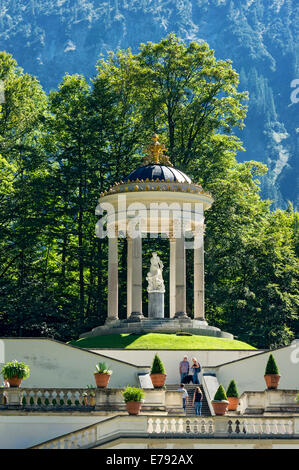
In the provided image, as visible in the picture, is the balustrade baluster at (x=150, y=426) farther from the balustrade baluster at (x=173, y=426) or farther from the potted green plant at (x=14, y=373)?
the potted green plant at (x=14, y=373)

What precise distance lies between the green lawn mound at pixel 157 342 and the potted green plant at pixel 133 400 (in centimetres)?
1327

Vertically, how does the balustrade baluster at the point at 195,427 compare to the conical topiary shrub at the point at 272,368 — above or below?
below

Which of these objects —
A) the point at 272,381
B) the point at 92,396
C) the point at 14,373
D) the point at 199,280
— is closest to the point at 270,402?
the point at 272,381

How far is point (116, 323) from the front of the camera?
187ft

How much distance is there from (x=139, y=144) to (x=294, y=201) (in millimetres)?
119751

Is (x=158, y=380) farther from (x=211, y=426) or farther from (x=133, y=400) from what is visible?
(x=211, y=426)

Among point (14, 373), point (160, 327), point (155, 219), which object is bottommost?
point (14, 373)

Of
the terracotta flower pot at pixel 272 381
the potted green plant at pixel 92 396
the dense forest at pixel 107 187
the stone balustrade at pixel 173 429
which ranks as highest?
the dense forest at pixel 107 187

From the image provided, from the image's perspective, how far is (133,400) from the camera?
37.1m

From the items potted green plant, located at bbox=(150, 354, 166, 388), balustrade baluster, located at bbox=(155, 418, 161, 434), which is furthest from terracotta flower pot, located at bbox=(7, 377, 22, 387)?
balustrade baluster, located at bbox=(155, 418, 161, 434)

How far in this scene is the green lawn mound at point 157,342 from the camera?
168 ft

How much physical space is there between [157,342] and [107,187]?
23.2 metres

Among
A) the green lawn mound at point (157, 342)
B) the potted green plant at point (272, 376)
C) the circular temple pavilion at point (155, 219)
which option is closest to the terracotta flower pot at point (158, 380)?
the potted green plant at point (272, 376)

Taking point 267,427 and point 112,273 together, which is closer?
point 267,427
